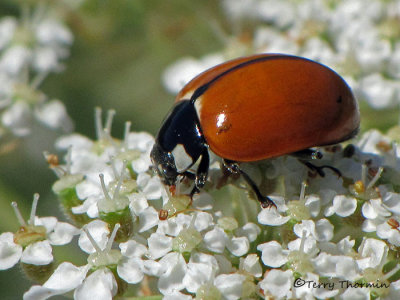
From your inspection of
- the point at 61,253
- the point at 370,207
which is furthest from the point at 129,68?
the point at 370,207

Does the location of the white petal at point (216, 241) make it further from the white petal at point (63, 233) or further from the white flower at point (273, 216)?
the white petal at point (63, 233)

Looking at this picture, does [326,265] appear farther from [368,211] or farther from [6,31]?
[6,31]

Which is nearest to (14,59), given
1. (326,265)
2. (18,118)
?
(18,118)

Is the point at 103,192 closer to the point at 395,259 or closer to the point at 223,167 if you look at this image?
the point at 223,167

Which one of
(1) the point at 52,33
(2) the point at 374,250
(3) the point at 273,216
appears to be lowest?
(2) the point at 374,250

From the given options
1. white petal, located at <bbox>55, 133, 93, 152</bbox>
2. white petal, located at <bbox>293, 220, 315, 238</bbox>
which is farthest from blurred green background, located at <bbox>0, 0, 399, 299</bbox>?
white petal, located at <bbox>293, 220, 315, 238</bbox>

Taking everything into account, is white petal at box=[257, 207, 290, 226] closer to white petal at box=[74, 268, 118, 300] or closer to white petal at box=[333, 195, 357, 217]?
white petal at box=[333, 195, 357, 217]

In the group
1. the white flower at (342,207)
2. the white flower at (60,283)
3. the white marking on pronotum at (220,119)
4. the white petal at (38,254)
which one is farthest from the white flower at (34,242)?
the white flower at (342,207)

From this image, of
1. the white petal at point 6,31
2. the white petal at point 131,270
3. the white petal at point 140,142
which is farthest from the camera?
the white petal at point 6,31
